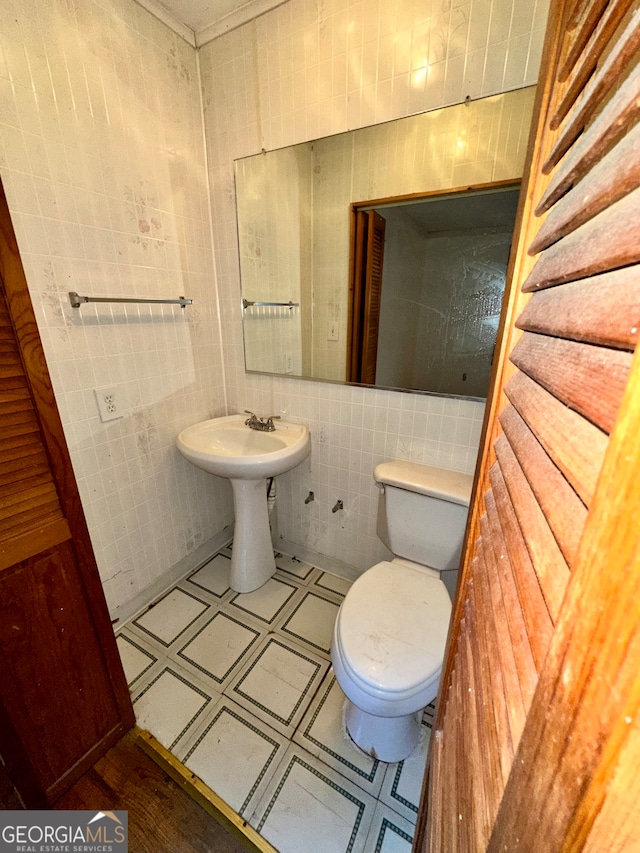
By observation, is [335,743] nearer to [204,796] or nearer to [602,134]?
[204,796]

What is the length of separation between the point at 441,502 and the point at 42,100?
5.85ft

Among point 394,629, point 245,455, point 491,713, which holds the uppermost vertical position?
point 491,713

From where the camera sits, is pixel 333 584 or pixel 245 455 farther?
pixel 333 584

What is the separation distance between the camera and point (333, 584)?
174cm

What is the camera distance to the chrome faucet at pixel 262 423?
161 cm

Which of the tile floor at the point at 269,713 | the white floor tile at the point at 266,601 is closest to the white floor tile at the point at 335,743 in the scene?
the tile floor at the point at 269,713

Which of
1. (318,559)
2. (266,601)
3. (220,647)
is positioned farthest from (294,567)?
(220,647)

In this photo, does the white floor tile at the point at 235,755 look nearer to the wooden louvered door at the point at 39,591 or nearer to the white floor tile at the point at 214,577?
the wooden louvered door at the point at 39,591

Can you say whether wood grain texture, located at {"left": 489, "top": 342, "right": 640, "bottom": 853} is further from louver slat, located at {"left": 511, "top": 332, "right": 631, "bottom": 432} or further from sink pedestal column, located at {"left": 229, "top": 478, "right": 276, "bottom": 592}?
sink pedestal column, located at {"left": 229, "top": 478, "right": 276, "bottom": 592}

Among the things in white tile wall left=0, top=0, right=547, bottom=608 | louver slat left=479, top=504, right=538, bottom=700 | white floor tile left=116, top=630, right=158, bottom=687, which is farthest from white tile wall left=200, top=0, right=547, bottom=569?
louver slat left=479, top=504, right=538, bottom=700

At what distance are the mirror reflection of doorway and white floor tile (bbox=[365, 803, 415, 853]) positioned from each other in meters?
1.29

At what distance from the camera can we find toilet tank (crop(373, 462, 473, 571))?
1189 millimetres

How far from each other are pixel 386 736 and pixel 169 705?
0.76 meters

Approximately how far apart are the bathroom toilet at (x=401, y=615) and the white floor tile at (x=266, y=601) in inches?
21.1
